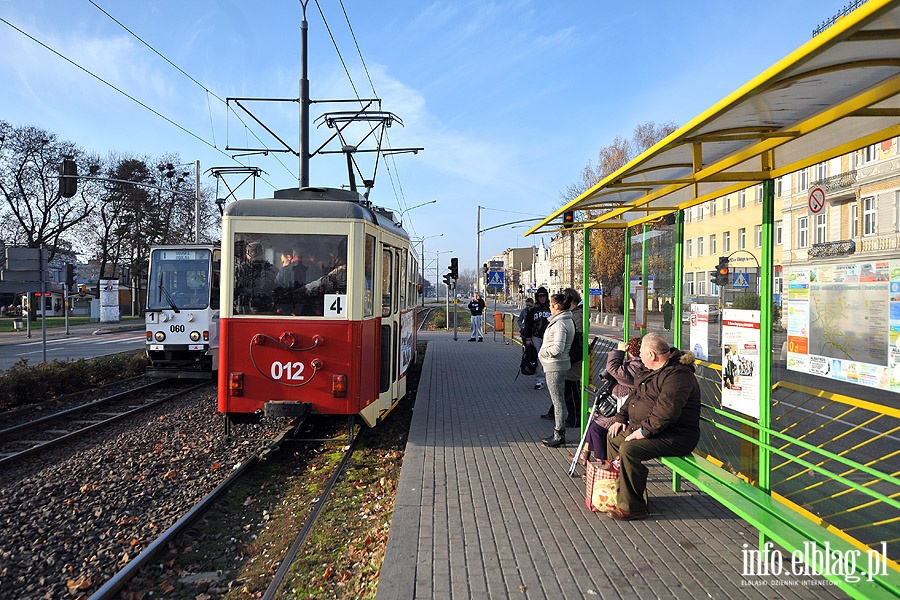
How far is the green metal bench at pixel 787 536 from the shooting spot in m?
2.85

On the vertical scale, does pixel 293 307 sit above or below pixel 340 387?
above

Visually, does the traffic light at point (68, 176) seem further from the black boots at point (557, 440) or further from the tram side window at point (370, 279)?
the black boots at point (557, 440)

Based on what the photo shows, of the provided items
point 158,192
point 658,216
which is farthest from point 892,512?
point 158,192

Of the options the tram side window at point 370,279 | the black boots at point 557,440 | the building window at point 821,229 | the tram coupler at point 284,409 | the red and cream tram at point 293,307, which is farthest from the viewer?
the tram side window at point 370,279

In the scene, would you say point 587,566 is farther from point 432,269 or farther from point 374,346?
point 432,269

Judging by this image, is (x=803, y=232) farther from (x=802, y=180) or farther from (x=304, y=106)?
(x=304, y=106)

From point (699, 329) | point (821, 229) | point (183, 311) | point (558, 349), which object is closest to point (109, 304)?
point (183, 311)

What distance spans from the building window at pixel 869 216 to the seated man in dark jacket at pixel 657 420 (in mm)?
1953

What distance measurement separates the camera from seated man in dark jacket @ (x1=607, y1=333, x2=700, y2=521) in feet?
15.4

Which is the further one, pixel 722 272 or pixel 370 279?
pixel 370 279

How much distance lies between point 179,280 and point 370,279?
22.6 feet

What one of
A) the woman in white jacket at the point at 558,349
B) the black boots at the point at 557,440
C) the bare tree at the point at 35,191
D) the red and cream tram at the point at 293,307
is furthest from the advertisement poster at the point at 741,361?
the bare tree at the point at 35,191

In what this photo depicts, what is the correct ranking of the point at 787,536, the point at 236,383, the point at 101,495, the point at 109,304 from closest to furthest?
the point at 787,536 < the point at 101,495 < the point at 236,383 < the point at 109,304

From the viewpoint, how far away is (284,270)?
23.8 feet
